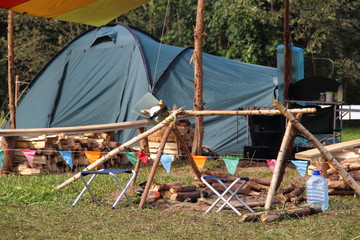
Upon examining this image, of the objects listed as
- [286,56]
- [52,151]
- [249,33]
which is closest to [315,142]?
[52,151]

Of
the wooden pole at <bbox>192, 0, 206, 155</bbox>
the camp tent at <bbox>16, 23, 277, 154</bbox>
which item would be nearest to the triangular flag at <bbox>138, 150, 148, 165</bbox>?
the wooden pole at <bbox>192, 0, 206, 155</bbox>

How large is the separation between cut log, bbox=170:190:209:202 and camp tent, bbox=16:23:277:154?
4.70m

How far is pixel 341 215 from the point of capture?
6188 mm

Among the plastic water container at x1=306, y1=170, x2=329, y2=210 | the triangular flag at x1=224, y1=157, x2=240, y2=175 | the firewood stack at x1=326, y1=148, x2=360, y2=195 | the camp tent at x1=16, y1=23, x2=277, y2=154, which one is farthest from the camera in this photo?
the camp tent at x1=16, y1=23, x2=277, y2=154

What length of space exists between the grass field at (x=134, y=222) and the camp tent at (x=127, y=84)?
15.7ft

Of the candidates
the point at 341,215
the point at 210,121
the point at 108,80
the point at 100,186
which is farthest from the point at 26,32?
the point at 341,215

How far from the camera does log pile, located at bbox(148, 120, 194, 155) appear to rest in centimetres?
1084

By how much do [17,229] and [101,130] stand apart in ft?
13.0

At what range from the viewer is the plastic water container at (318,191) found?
656cm

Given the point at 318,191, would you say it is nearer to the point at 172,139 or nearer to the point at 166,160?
the point at 166,160

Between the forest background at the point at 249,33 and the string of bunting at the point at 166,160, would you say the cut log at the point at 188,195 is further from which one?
the forest background at the point at 249,33

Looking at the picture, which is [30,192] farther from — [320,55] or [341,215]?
[320,55]

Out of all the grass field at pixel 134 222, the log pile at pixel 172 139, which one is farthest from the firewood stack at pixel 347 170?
the log pile at pixel 172 139

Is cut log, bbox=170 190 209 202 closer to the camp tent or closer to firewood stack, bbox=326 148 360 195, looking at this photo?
firewood stack, bbox=326 148 360 195
